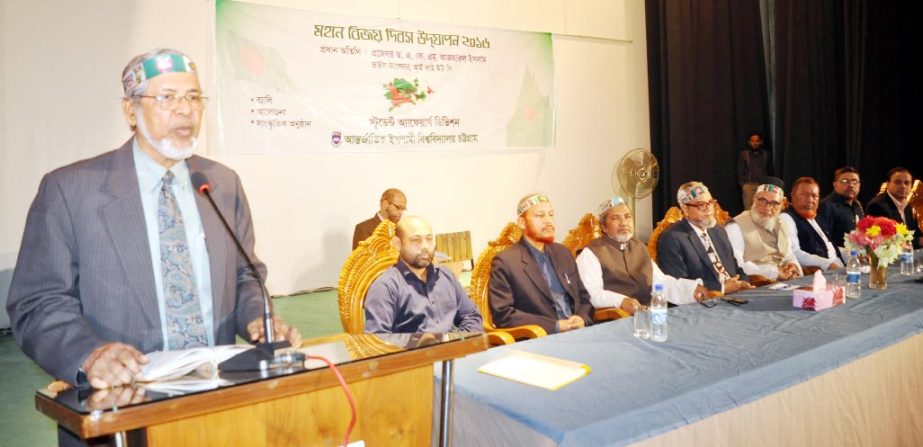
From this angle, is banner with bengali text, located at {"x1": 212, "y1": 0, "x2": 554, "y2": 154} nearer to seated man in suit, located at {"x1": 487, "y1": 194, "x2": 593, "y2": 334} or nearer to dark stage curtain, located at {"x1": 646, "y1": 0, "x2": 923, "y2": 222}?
dark stage curtain, located at {"x1": 646, "y1": 0, "x2": 923, "y2": 222}

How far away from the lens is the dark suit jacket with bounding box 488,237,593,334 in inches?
139

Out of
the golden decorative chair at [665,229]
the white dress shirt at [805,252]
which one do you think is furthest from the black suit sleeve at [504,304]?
the white dress shirt at [805,252]

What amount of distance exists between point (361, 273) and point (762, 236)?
3217 millimetres

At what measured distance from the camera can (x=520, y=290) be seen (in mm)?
3621

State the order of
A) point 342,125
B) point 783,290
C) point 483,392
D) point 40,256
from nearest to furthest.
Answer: point 40,256 < point 483,392 < point 783,290 < point 342,125

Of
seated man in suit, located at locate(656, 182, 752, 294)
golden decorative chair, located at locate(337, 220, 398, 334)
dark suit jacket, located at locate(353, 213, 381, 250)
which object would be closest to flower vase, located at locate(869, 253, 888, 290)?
seated man in suit, located at locate(656, 182, 752, 294)

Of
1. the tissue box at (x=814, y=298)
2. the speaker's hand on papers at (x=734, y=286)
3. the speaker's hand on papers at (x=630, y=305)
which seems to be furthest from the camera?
the speaker's hand on papers at (x=734, y=286)

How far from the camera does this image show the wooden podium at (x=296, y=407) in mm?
1184

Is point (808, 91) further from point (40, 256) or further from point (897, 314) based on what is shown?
point (40, 256)

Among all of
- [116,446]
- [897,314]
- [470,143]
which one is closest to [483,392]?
[116,446]

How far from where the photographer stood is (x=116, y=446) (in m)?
1.18

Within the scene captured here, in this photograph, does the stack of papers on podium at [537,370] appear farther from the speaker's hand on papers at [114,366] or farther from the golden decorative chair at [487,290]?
the speaker's hand on papers at [114,366]

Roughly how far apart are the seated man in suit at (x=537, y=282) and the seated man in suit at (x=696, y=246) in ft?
2.69

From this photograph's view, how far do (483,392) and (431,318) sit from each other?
1.20 metres
